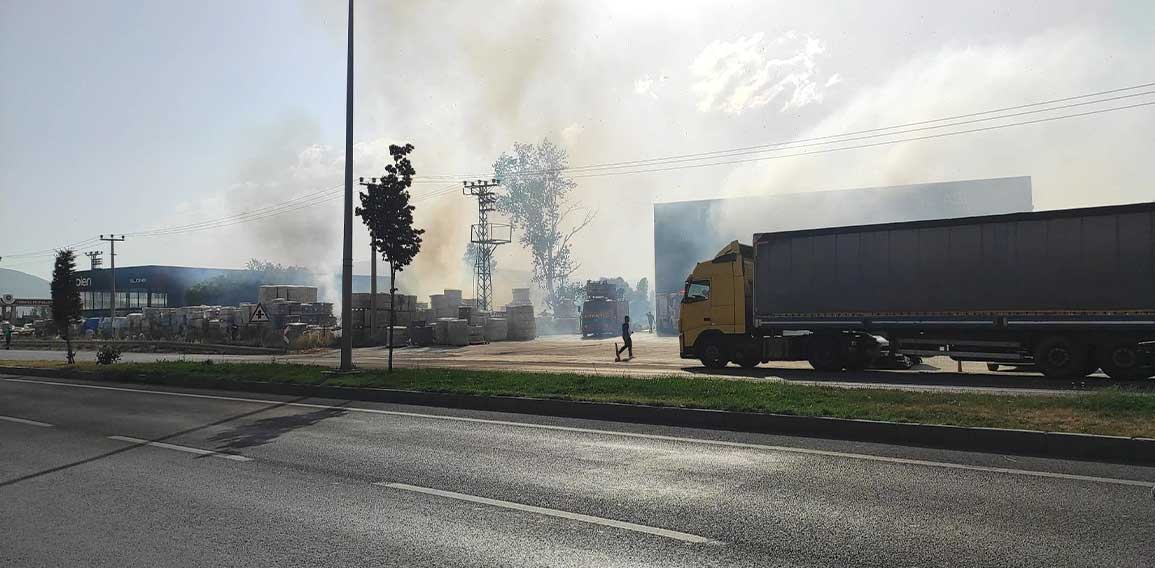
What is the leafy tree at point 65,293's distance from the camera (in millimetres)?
25344

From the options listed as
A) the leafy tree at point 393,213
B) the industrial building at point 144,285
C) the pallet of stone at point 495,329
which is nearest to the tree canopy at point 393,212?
the leafy tree at point 393,213

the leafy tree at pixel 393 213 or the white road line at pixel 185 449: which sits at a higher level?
the leafy tree at pixel 393 213

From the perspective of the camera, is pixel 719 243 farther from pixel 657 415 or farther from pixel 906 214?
pixel 657 415

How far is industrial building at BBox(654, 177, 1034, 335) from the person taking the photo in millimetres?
44594

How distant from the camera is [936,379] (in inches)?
644

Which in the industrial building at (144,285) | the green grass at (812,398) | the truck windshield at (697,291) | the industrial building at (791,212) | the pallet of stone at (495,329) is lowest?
the green grass at (812,398)

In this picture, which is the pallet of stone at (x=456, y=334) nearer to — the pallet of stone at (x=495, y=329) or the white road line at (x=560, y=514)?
the pallet of stone at (x=495, y=329)

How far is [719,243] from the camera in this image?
51.5m

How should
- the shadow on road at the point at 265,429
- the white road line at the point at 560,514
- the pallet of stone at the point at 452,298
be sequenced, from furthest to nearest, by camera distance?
1. the pallet of stone at the point at 452,298
2. the shadow on road at the point at 265,429
3. the white road line at the point at 560,514

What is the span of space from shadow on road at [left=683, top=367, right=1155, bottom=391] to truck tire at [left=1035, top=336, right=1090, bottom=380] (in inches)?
10.4

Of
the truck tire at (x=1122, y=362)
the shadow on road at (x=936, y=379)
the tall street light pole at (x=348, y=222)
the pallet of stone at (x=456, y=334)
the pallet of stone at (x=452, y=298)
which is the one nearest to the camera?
the shadow on road at (x=936, y=379)

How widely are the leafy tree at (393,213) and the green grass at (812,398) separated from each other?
319 centimetres

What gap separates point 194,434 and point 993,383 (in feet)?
46.3

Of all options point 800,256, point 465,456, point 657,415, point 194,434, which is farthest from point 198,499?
point 800,256
